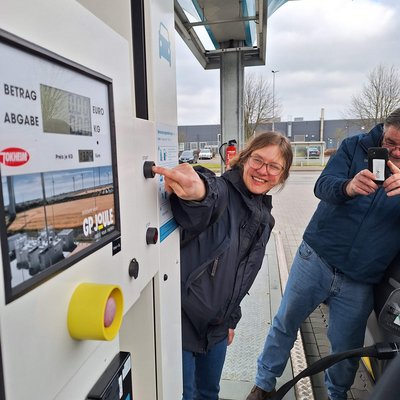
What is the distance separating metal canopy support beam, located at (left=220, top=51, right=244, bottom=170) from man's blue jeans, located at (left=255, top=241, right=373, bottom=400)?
2740mm

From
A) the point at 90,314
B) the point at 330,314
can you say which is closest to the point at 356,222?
the point at 330,314

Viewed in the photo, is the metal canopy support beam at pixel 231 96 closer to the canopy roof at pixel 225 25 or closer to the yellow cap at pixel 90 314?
the canopy roof at pixel 225 25

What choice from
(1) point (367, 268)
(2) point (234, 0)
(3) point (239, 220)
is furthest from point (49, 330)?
(2) point (234, 0)

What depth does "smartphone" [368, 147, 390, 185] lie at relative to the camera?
169cm

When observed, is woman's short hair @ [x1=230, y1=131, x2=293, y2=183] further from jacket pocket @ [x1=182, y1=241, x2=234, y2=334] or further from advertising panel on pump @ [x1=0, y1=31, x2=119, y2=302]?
advertising panel on pump @ [x1=0, y1=31, x2=119, y2=302]

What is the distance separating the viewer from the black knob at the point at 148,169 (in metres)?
1.05

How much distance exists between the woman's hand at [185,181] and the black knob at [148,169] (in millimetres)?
12

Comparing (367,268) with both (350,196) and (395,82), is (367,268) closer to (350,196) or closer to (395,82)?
(350,196)

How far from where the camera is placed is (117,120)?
0.85 meters

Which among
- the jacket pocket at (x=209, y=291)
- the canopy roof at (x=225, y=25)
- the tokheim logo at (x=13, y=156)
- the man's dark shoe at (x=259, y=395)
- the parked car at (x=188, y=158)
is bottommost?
the man's dark shoe at (x=259, y=395)

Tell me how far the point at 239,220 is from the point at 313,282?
0.88 meters

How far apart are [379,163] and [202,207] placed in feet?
3.36

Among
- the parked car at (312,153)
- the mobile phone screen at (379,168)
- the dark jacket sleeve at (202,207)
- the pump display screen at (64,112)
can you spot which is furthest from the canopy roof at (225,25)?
the parked car at (312,153)

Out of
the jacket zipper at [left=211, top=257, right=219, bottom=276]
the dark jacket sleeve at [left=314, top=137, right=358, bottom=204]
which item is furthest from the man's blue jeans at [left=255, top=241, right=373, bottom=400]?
the jacket zipper at [left=211, top=257, right=219, bottom=276]
